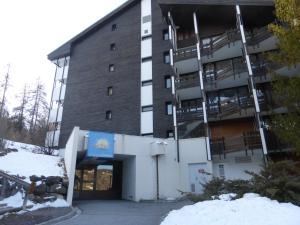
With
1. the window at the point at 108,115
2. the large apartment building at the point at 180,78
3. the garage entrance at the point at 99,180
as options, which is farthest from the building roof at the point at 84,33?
the garage entrance at the point at 99,180

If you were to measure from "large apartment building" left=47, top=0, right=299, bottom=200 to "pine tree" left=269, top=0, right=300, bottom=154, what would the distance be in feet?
18.6

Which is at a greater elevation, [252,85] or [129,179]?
[252,85]

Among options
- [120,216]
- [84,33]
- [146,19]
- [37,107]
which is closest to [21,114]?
[37,107]

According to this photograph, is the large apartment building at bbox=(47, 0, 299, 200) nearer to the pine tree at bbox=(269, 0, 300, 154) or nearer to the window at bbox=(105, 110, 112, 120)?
the window at bbox=(105, 110, 112, 120)

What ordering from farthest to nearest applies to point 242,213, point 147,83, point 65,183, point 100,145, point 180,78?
point 147,83
point 180,78
point 100,145
point 65,183
point 242,213

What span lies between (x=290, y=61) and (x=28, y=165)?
14.9 m

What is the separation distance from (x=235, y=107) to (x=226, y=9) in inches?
353

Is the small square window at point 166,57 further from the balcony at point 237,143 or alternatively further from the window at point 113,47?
the balcony at point 237,143

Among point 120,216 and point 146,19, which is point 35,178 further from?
point 146,19

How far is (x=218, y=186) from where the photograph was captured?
10.6m

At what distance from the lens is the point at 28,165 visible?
1773cm

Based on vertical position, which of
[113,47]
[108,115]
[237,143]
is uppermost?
[113,47]

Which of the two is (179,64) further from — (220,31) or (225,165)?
(225,165)

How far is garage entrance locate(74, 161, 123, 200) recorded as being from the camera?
70.9 feet
